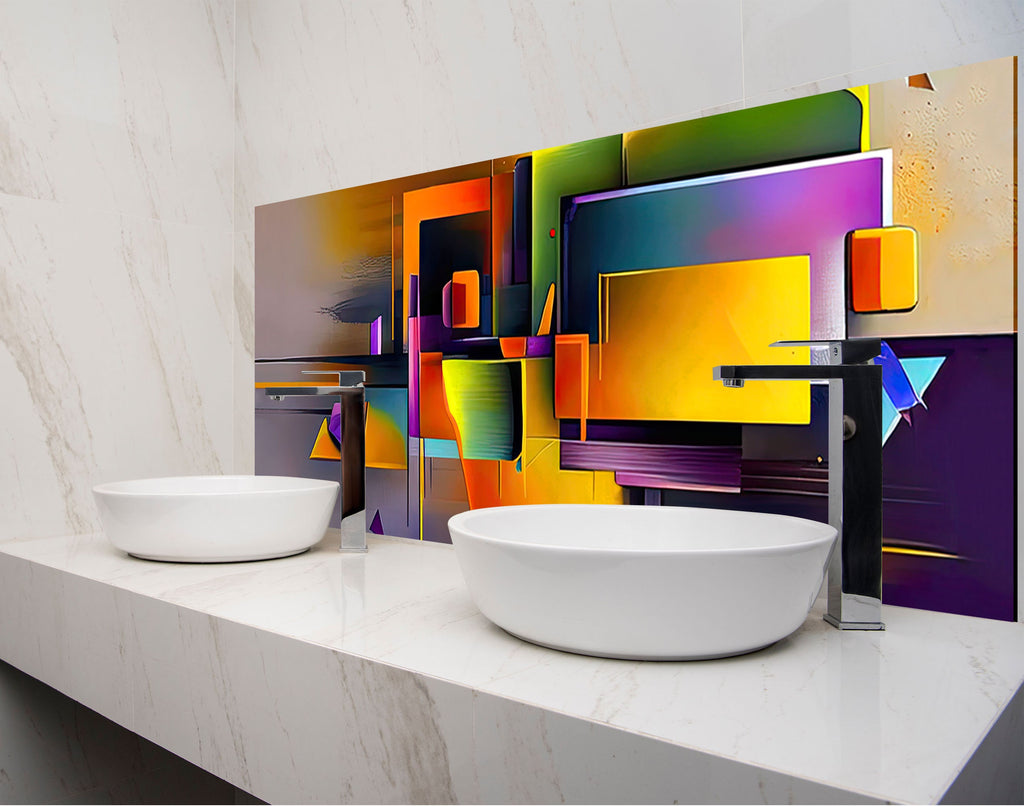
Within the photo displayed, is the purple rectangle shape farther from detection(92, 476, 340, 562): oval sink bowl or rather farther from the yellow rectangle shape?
detection(92, 476, 340, 562): oval sink bowl

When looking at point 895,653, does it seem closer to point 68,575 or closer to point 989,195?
point 989,195

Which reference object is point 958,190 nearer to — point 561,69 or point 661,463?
point 661,463

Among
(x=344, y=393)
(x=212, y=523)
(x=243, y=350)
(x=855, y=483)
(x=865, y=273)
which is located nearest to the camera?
(x=855, y=483)

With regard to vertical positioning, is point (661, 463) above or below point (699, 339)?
below

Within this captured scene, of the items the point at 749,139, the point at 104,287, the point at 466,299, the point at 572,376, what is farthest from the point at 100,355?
the point at 749,139

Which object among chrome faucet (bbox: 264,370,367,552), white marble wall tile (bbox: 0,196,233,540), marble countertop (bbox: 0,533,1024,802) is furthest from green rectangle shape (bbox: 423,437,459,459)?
white marble wall tile (bbox: 0,196,233,540)

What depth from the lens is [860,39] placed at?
3.61 feet

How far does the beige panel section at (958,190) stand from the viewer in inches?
39.2

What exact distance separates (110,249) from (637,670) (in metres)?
1.53

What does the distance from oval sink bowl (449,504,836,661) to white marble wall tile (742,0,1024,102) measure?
65 centimetres

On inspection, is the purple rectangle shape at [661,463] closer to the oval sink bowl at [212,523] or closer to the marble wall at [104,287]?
the oval sink bowl at [212,523]

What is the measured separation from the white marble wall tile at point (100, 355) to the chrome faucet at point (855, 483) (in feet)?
4.61

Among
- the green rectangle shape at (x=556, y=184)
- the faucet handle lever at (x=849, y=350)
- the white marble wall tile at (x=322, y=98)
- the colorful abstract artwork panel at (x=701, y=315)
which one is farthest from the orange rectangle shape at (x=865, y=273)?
the white marble wall tile at (x=322, y=98)

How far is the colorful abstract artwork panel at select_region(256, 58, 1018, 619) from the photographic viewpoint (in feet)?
3.34
